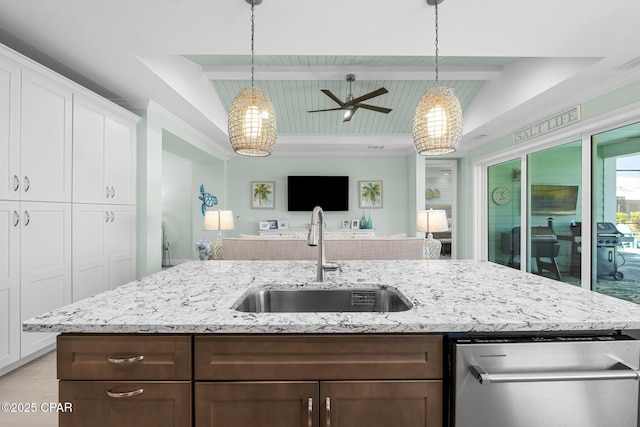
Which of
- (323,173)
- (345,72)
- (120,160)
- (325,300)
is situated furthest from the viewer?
(323,173)

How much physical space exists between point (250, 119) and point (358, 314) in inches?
44.3

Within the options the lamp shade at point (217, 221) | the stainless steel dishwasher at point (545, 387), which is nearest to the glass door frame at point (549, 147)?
the stainless steel dishwasher at point (545, 387)

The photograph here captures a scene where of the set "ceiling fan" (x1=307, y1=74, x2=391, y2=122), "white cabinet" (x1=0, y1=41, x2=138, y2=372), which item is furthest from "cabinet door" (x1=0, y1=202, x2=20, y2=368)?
"ceiling fan" (x1=307, y1=74, x2=391, y2=122)

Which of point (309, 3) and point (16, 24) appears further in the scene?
point (16, 24)

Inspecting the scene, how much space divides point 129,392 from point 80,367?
160 millimetres

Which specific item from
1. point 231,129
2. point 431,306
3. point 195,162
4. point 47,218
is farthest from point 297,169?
point 431,306

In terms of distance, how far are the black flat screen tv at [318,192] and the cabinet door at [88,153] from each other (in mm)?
3788

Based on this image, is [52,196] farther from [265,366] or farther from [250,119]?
[265,366]

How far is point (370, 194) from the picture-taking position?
6.75 metres

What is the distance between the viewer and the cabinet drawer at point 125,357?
910mm

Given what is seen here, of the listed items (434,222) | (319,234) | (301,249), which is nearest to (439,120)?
(319,234)

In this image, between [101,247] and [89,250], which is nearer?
[89,250]

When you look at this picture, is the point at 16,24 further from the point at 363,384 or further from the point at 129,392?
the point at 363,384

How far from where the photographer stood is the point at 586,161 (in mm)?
3375
